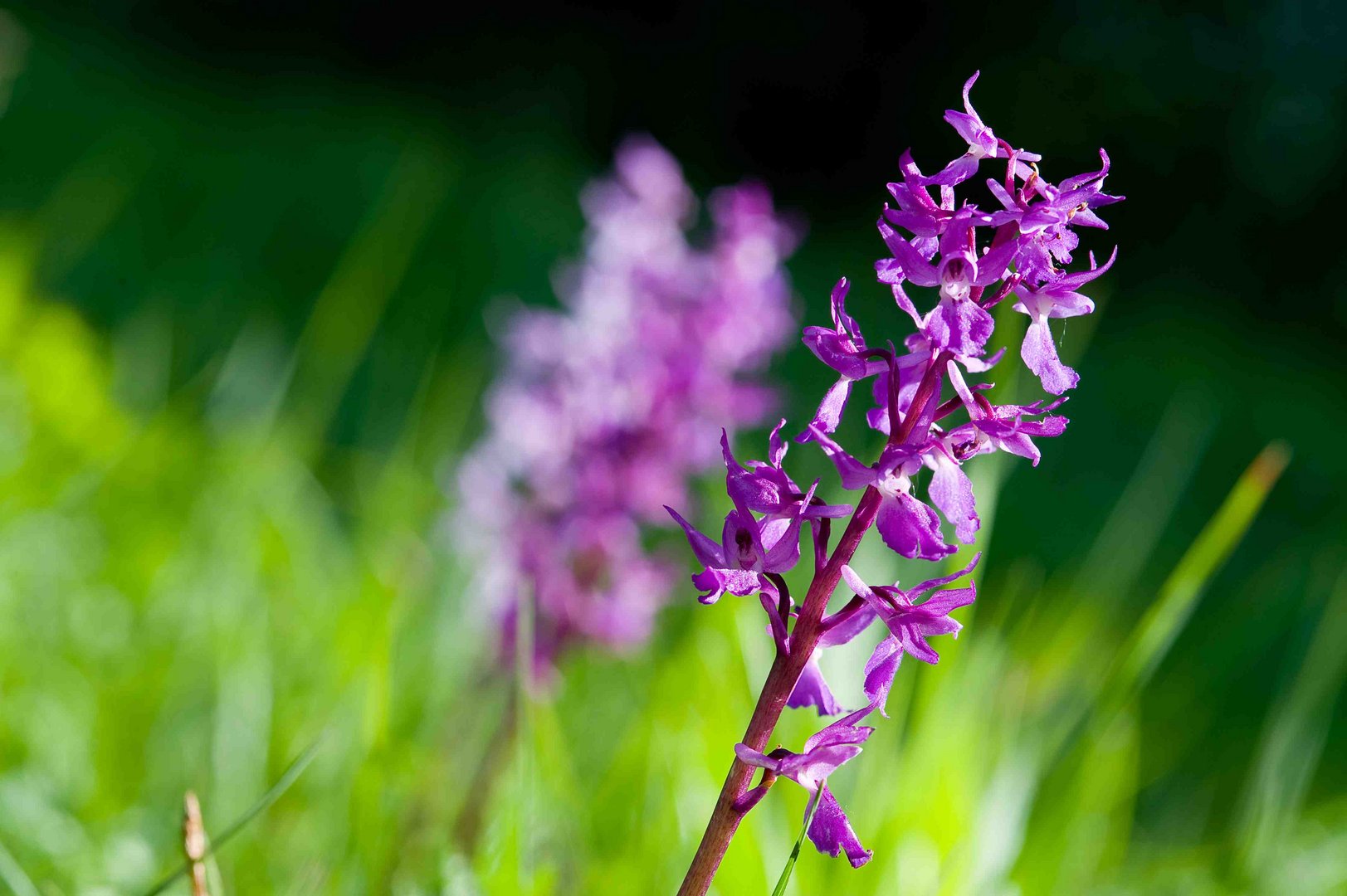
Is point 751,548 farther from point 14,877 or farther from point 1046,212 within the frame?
point 14,877

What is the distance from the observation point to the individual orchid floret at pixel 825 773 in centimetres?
96

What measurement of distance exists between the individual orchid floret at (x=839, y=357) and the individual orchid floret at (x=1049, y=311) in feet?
0.39

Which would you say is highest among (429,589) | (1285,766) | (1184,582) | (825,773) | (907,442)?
(907,442)

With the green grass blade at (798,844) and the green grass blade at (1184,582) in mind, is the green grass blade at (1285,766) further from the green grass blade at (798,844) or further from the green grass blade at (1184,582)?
the green grass blade at (798,844)

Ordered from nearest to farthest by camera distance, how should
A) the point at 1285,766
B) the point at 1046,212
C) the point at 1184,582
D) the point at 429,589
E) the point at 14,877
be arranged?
the point at 1046,212
the point at 14,877
the point at 1184,582
the point at 1285,766
the point at 429,589

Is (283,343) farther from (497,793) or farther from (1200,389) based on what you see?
(1200,389)

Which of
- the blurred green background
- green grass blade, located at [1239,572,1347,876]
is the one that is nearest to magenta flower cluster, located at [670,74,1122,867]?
the blurred green background

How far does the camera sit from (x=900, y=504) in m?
0.93

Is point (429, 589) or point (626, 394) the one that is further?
point (429, 589)

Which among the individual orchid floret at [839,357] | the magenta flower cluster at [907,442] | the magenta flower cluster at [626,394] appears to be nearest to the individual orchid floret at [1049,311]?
the magenta flower cluster at [907,442]

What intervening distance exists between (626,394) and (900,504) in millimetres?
1385

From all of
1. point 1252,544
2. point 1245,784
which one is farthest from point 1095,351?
point 1245,784

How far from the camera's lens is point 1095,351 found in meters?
8.61

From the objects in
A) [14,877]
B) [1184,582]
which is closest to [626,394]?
[1184,582]
